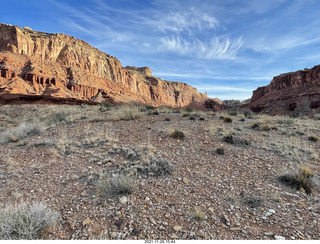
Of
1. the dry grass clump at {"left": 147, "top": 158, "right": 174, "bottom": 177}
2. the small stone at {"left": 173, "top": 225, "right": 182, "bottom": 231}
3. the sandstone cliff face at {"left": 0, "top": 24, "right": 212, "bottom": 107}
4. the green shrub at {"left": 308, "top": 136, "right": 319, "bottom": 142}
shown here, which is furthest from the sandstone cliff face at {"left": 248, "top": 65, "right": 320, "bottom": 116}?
the sandstone cliff face at {"left": 0, "top": 24, "right": 212, "bottom": 107}

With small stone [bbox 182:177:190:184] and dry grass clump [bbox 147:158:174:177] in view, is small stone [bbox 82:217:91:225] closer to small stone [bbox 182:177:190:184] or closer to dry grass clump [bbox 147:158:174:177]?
dry grass clump [bbox 147:158:174:177]

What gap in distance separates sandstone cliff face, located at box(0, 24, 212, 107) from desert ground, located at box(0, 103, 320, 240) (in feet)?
116

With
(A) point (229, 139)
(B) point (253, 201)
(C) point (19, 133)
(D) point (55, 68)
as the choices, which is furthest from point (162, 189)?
(D) point (55, 68)

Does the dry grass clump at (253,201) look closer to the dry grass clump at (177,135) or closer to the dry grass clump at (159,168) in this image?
the dry grass clump at (159,168)

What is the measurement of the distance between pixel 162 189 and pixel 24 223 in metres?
2.37

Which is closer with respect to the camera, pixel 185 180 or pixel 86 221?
pixel 86 221

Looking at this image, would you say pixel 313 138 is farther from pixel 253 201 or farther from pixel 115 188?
pixel 115 188

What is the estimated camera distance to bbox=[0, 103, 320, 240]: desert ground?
2.50 meters

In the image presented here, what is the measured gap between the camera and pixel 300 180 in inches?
151

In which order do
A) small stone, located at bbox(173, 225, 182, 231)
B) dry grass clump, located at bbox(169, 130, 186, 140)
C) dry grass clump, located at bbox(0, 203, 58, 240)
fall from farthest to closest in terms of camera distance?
dry grass clump, located at bbox(169, 130, 186, 140)
small stone, located at bbox(173, 225, 182, 231)
dry grass clump, located at bbox(0, 203, 58, 240)

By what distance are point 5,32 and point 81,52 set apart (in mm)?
24619

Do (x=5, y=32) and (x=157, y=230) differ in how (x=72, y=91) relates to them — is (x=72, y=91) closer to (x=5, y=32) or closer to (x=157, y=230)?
(x=5, y=32)

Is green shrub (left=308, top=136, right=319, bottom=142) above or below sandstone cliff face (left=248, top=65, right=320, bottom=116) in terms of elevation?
below

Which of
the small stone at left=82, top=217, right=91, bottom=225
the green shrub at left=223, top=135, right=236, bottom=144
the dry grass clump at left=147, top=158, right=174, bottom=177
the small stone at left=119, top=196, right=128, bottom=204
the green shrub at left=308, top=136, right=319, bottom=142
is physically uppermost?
the green shrub at left=308, top=136, right=319, bottom=142
